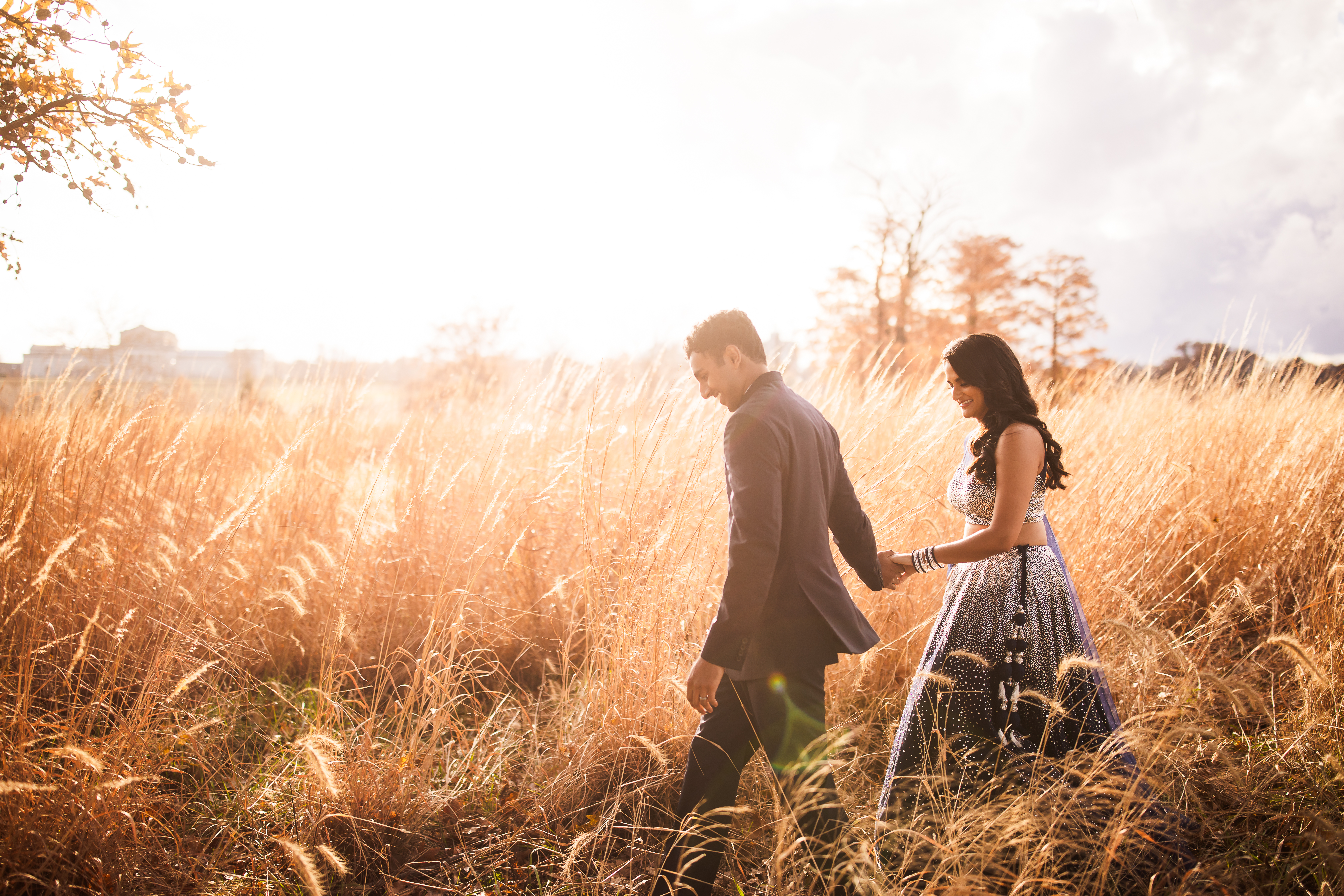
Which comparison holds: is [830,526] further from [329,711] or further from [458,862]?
[329,711]

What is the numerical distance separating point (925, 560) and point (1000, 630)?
29cm

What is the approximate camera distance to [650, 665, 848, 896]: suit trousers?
1457 mm

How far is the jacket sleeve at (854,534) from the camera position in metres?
1.81

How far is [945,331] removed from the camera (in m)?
13.9

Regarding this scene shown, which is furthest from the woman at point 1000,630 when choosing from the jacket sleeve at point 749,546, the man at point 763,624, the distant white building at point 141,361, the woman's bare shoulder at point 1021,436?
the distant white building at point 141,361

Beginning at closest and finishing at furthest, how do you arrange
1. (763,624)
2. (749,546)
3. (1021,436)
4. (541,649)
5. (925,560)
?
1. (749,546)
2. (763,624)
3. (1021,436)
4. (925,560)
5. (541,649)

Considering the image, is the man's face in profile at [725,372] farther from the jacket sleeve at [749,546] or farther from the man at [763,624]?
the jacket sleeve at [749,546]

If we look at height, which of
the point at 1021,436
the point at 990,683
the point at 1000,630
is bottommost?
the point at 990,683

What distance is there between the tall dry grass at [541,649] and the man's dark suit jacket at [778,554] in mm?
265

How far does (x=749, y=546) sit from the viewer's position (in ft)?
4.59

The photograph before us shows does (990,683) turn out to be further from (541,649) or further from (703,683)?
(541,649)

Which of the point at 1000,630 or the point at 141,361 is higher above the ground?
the point at 141,361

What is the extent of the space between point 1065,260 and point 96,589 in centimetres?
1780

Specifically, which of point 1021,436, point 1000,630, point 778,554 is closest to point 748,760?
point 778,554
